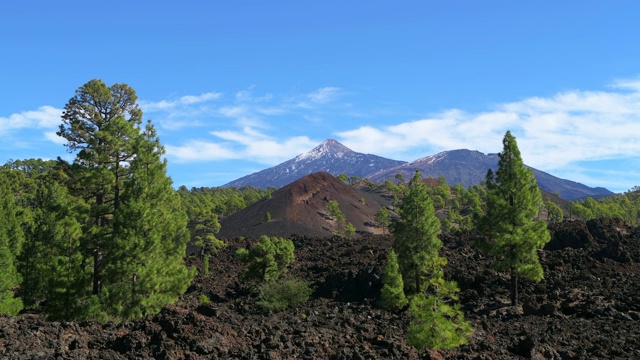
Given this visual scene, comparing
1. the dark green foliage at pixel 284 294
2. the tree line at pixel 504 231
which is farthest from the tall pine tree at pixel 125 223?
the tree line at pixel 504 231

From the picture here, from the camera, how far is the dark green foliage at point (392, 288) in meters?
34.3

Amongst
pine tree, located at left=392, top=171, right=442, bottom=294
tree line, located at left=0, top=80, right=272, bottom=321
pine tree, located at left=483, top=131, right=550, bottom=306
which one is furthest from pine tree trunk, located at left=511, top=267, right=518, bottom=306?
tree line, located at left=0, top=80, right=272, bottom=321

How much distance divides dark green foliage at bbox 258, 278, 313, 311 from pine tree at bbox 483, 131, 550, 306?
15.3 m

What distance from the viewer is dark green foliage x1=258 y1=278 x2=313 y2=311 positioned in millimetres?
38809

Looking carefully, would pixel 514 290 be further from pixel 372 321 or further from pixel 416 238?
pixel 372 321

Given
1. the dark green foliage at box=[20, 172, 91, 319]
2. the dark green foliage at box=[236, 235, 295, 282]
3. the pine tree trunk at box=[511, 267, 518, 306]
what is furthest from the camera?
the dark green foliage at box=[236, 235, 295, 282]

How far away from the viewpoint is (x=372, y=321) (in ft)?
98.6

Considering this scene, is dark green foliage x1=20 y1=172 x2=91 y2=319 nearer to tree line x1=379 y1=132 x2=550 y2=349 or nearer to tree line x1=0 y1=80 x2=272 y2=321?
tree line x1=0 y1=80 x2=272 y2=321

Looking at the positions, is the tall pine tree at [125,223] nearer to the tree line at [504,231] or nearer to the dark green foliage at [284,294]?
the dark green foliage at [284,294]

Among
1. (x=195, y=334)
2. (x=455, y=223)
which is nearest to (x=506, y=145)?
(x=195, y=334)

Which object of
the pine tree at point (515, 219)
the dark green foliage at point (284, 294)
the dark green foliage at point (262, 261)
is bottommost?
the dark green foliage at point (284, 294)

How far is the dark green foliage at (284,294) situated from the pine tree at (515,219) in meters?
15.3

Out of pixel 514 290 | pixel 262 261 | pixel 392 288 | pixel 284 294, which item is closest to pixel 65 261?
pixel 284 294

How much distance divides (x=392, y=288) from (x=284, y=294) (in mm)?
9699
